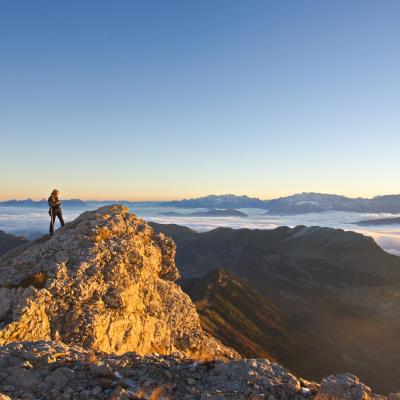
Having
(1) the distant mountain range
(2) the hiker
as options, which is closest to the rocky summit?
(2) the hiker

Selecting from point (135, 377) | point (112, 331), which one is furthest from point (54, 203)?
point (135, 377)

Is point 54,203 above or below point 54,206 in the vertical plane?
above

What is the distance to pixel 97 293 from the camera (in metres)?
19.9

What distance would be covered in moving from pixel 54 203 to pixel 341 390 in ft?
64.6

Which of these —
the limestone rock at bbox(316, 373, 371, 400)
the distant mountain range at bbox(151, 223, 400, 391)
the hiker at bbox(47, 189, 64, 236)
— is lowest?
the distant mountain range at bbox(151, 223, 400, 391)

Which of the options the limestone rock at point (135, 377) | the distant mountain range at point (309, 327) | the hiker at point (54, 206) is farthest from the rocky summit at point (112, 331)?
the distant mountain range at point (309, 327)

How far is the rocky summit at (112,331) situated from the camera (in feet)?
35.7

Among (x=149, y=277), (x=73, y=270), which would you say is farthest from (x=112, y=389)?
(x=149, y=277)

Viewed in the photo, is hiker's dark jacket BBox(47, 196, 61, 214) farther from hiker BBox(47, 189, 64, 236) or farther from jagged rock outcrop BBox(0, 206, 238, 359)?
jagged rock outcrop BBox(0, 206, 238, 359)

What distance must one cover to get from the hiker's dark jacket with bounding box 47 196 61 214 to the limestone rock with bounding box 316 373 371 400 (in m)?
19.1

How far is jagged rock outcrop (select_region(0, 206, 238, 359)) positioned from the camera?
57.6ft

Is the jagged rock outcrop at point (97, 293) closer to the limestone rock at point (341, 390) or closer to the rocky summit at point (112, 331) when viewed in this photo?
the rocky summit at point (112, 331)

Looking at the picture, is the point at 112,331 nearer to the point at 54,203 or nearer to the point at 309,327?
the point at 54,203

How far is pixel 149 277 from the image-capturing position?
83.5ft
